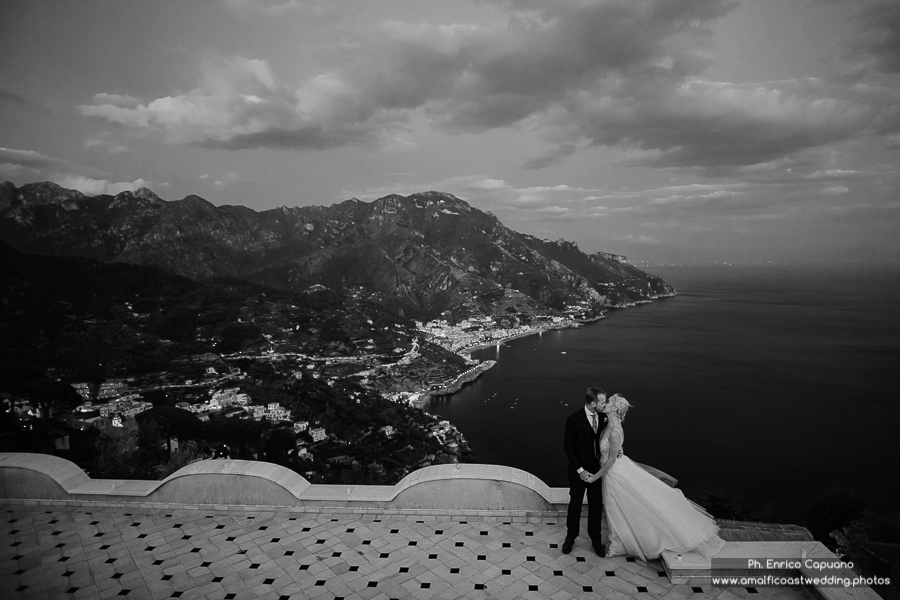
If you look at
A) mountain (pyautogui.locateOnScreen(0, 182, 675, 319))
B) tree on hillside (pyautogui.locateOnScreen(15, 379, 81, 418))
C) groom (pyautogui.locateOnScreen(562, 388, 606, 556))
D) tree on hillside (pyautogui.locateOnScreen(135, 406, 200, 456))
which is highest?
mountain (pyautogui.locateOnScreen(0, 182, 675, 319))

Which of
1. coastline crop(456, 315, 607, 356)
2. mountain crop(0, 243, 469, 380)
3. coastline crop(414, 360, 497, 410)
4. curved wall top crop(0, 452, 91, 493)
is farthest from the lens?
coastline crop(456, 315, 607, 356)

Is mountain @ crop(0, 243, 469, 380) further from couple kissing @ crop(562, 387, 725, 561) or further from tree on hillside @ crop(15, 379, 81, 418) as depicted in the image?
couple kissing @ crop(562, 387, 725, 561)

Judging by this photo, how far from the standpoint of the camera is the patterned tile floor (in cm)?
344

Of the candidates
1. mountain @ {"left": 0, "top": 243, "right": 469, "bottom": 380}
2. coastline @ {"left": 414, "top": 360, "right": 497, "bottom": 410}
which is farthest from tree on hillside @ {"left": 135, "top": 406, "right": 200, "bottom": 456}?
coastline @ {"left": 414, "top": 360, "right": 497, "bottom": 410}

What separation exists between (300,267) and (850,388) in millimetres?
81588

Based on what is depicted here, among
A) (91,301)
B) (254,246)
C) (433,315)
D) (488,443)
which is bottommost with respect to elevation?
(488,443)

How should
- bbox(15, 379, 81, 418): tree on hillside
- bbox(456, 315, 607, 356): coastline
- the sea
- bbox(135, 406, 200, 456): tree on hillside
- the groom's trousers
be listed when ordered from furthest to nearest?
1. bbox(456, 315, 607, 356): coastline
2. the sea
3. bbox(15, 379, 81, 418): tree on hillside
4. bbox(135, 406, 200, 456): tree on hillside
5. the groom's trousers

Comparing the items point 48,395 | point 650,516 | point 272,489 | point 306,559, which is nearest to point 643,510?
point 650,516

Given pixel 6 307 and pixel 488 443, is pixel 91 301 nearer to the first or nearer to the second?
pixel 6 307

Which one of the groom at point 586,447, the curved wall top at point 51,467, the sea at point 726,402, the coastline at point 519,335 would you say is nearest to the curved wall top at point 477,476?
the groom at point 586,447

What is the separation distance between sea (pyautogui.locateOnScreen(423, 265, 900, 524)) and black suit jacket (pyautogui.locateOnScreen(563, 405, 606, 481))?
58.9 ft

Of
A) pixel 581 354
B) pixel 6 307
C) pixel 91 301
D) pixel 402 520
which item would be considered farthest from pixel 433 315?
pixel 402 520

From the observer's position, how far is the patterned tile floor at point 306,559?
11.3 ft

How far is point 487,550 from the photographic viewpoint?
155 inches
